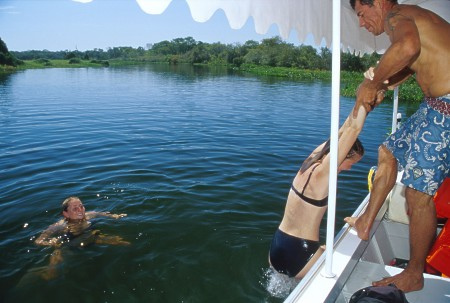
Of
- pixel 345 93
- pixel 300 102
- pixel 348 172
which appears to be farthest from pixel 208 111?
pixel 345 93

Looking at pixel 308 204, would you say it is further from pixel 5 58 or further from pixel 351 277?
pixel 5 58

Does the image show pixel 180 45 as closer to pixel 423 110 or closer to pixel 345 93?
pixel 345 93

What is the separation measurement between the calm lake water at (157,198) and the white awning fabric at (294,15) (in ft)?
9.41

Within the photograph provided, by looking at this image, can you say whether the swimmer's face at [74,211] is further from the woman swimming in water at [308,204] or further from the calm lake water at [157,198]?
the woman swimming in water at [308,204]

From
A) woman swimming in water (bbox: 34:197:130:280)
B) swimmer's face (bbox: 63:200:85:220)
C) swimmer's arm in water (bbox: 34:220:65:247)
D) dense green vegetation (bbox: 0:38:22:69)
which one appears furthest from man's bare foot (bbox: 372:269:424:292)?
dense green vegetation (bbox: 0:38:22:69)

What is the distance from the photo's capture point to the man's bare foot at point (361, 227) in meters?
2.65

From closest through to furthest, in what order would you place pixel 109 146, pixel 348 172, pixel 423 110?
pixel 423 110, pixel 348 172, pixel 109 146

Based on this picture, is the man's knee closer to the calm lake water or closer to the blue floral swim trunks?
the blue floral swim trunks

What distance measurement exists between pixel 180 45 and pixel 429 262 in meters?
159

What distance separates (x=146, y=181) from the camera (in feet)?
24.1

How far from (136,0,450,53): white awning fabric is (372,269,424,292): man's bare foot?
2.26 m

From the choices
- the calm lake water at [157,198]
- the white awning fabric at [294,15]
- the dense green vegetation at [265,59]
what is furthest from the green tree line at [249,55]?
the white awning fabric at [294,15]

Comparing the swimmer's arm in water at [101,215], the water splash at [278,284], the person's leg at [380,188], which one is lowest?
the water splash at [278,284]

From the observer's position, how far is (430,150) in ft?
7.67
